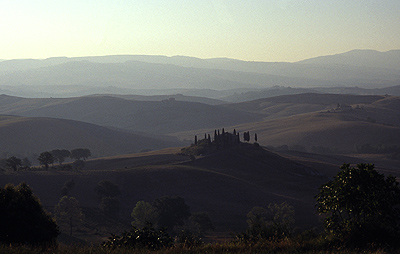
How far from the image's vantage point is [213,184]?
262ft

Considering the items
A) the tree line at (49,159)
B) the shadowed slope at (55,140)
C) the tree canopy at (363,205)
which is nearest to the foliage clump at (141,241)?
the tree canopy at (363,205)

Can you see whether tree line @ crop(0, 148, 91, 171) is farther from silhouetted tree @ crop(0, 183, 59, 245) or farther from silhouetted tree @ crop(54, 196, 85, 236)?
silhouetted tree @ crop(0, 183, 59, 245)

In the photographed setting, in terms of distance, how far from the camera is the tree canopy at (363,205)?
18.0 meters

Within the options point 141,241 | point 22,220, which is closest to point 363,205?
point 141,241

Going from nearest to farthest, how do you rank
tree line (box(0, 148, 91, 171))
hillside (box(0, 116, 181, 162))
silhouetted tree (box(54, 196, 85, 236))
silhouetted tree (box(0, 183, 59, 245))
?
silhouetted tree (box(0, 183, 59, 245))
silhouetted tree (box(54, 196, 85, 236))
tree line (box(0, 148, 91, 171))
hillside (box(0, 116, 181, 162))

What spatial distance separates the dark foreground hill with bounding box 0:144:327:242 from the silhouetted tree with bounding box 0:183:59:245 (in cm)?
3323

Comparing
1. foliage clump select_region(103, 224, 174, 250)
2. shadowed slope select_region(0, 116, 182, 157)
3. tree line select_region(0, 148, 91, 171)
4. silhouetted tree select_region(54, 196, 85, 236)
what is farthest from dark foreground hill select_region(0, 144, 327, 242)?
shadowed slope select_region(0, 116, 182, 157)

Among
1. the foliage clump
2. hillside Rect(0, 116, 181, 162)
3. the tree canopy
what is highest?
the tree canopy

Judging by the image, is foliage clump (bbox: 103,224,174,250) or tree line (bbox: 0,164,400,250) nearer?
tree line (bbox: 0,164,400,250)

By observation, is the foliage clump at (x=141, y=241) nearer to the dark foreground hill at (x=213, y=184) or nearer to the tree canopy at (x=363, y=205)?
the tree canopy at (x=363, y=205)

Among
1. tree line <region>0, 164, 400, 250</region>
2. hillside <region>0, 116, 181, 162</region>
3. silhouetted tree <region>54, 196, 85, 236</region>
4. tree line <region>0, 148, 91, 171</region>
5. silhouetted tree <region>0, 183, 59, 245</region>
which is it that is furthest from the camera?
hillside <region>0, 116, 181, 162</region>

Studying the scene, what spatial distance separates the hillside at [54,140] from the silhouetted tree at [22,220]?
14040cm

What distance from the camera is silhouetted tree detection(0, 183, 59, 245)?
22703mm

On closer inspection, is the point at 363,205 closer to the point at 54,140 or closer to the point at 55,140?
the point at 55,140
